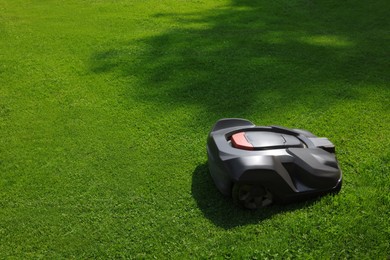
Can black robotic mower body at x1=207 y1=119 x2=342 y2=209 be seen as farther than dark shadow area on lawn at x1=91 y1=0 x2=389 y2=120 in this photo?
No

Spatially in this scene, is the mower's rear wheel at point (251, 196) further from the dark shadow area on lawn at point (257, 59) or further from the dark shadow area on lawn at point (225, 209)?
the dark shadow area on lawn at point (257, 59)

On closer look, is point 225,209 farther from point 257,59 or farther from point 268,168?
point 257,59

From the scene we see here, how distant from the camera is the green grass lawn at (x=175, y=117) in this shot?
9.31 ft

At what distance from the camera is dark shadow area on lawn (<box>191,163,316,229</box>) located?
291cm

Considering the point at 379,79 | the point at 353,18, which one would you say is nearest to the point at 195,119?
the point at 379,79

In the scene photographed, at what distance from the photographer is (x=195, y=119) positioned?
405 cm

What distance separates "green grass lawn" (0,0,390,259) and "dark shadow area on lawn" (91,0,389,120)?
0.9 inches

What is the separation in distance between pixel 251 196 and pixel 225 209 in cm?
22

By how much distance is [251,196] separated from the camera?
9.49 feet

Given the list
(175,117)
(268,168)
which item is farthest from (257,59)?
(268,168)

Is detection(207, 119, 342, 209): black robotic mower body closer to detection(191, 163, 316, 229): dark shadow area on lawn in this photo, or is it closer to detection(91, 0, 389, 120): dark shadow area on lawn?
detection(191, 163, 316, 229): dark shadow area on lawn

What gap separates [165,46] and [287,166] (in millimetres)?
3069

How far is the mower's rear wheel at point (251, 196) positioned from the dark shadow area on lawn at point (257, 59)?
1.31 meters

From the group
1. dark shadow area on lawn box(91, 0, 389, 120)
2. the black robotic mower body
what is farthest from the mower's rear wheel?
dark shadow area on lawn box(91, 0, 389, 120)
